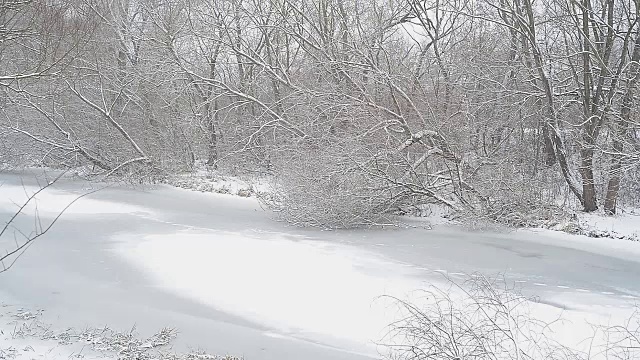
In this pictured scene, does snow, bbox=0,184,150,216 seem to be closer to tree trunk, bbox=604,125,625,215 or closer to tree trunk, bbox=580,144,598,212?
tree trunk, bbox=580,144,598,212

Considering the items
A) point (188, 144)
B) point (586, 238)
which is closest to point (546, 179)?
point (586, 238)

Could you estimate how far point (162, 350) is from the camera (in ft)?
20.9

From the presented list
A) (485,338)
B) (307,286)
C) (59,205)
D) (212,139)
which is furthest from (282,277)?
(212,139)

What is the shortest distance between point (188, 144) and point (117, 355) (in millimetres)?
17175

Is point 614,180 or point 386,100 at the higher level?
point 386,100

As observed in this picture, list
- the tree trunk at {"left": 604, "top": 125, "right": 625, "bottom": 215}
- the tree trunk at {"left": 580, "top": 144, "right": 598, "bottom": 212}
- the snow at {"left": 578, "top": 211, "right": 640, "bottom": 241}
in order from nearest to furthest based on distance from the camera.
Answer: the snow at {"left": 578, "top": 211, "right": 640, "bottom": 241} → the tree trunk at {"left": 604, "top": 125, "right": 625, "bottom": 215} → the tree trunk at {"left": 580, "top": 144, "right": 598, "bottom": 212}

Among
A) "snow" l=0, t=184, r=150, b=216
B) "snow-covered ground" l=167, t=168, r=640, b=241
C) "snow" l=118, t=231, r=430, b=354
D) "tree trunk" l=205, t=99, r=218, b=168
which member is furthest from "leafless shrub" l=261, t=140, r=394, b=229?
"tree trunk" l=205, t=99, r=218, b=168

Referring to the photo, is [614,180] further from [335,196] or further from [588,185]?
[335,196]

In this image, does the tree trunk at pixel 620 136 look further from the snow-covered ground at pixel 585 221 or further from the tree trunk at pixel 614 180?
the snow-covered ground at pixel 585 221

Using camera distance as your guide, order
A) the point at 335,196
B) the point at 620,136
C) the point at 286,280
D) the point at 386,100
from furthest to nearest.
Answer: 1. the point at 386,100
2. the point at 335,196
3. the point at 620,136
4. the point at 286,280

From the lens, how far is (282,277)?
9258mm

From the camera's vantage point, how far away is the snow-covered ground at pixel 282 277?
7.13 meters

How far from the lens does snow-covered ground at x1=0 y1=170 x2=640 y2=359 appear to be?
7.13m

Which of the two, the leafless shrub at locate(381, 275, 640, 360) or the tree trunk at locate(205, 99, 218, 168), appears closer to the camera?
the leafless shrub at locate(381, 275, 640, 360)
